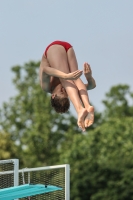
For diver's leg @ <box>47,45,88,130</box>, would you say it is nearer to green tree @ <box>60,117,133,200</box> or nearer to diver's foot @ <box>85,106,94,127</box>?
diver's foot @ <box>85,106,94,127</box>

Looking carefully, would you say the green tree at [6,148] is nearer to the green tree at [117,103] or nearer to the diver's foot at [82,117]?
the green tree at [117,103]

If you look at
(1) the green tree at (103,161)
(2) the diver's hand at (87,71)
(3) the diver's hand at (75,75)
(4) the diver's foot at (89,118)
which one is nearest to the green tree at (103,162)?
(1) the green tree at (103,161)

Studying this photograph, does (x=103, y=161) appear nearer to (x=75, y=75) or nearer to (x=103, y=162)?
(x=103, y=162)

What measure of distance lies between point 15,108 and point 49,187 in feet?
79.1

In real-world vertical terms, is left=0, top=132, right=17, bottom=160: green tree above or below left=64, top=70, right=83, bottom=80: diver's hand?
above

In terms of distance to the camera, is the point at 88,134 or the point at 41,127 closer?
the point at 88,134

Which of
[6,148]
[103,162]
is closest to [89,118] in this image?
[103,162]

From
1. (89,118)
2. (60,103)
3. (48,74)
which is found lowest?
(89,118)

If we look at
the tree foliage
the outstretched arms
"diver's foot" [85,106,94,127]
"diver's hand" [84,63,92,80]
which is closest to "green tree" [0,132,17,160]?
the tree foliage

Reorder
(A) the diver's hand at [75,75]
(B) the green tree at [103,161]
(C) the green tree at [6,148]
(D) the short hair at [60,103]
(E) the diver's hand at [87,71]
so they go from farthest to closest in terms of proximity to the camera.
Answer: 1. (C) the green tree at [6,148]
2. (B) the green tree at [103,161]
3. (D) the short hair at [60,103]
4. (E) the diver's hand at [87,71]
5. (A) the diver's hand at [75,75]

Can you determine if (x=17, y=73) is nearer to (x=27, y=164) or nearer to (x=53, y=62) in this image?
(x=27, y=164)

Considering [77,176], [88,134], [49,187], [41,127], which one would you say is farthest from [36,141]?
[49,187]

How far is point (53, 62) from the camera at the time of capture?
8320 mm

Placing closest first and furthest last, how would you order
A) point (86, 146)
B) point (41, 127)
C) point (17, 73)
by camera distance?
point (86, 146) < point (41, 127) < point (17, 73)
